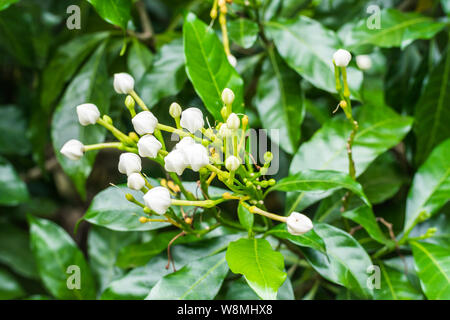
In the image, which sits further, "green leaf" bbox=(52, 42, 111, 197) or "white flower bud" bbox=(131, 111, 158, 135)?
"green leaf" bbox=(52, 42, 111, 197)

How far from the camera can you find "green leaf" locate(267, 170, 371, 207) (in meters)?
0.67

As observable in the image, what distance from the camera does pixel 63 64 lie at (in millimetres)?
1103

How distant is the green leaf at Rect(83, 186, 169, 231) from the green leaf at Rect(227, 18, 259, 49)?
0.35m

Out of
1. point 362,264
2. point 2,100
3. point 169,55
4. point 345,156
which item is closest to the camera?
point 362,264

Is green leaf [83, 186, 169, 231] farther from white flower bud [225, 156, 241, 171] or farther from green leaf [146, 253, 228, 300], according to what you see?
white flower bud [225, 156, 241, 171]

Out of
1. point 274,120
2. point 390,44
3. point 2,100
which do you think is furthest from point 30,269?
point 390,44

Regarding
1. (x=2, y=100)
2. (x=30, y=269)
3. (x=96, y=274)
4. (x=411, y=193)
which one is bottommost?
(x=30, y=269)

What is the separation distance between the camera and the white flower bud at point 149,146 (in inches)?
22.4

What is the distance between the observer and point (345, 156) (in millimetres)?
836

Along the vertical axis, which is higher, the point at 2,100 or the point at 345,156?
the point at 345,156

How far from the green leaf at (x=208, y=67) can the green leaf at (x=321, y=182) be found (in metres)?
0.15

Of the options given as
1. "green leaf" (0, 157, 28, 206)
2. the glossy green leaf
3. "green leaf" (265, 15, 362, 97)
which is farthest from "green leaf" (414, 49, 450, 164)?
the glossy green leaf

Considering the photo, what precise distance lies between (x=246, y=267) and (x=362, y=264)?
0.73 feet

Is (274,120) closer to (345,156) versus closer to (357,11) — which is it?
(345,156)
